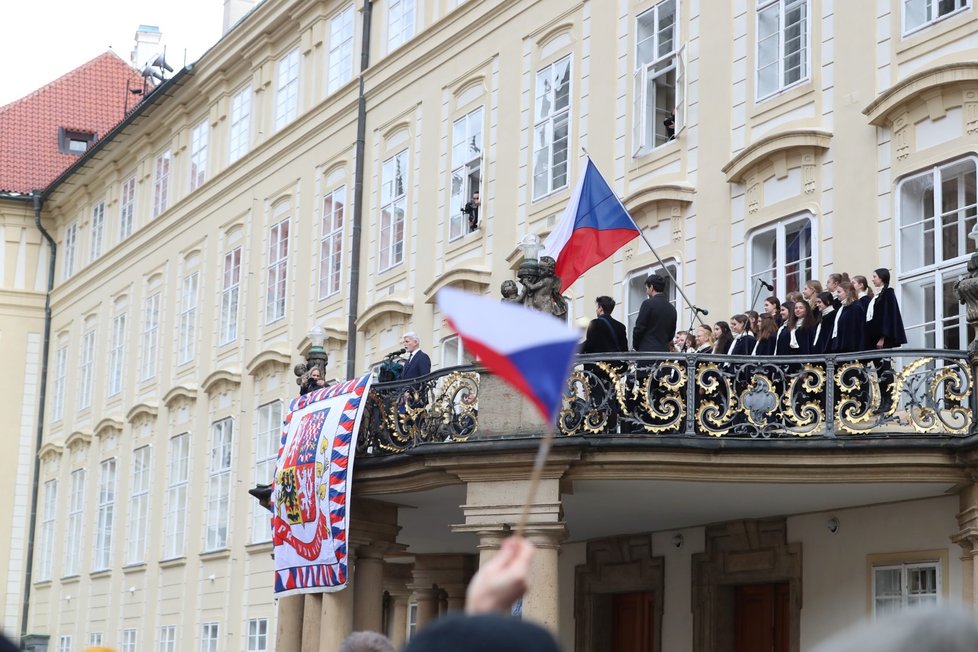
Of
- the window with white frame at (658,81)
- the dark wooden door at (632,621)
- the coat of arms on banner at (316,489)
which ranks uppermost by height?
the window with white frame at (658,81)

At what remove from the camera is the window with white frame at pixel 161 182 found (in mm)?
35625

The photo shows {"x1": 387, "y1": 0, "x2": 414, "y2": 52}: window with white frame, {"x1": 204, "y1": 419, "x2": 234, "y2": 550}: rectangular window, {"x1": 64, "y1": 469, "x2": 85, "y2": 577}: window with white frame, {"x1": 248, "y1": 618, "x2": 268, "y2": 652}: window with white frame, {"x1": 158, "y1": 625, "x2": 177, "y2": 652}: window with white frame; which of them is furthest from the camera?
{"x1": 64, "y1": 469, "x2": 85, "y2": 577}: window with white frame

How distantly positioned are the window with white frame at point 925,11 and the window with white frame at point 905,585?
508cm

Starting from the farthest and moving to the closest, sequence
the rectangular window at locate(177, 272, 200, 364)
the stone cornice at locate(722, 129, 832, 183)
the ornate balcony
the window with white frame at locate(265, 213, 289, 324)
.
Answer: the rectangular window at locate(177, 272, 200, 364) < the window with white frame at locate(265, 213, 289, 324) < the stone cornice at locate(722, 129, 832, 183) < the ornate balcony

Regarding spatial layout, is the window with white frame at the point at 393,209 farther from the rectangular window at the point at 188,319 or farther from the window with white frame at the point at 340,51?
the rectangular window at the point at 188,319

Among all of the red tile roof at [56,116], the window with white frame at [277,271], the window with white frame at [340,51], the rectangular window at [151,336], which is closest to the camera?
the window with white frame at [340,51]

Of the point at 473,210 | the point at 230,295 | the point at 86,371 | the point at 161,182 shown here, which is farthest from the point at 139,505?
the point at 473,210

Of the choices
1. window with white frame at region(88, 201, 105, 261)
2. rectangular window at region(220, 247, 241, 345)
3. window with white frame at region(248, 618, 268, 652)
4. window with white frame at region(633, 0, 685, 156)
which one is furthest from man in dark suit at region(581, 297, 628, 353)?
window with white frame at region(88, 201, 105, 261)

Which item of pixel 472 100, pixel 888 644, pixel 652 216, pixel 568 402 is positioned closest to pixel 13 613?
pixel 472 100

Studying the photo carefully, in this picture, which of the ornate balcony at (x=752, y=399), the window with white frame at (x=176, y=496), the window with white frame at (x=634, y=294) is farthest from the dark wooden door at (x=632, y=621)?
the window with white frame at (x=176, y=496)

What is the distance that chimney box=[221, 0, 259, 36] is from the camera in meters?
35.5

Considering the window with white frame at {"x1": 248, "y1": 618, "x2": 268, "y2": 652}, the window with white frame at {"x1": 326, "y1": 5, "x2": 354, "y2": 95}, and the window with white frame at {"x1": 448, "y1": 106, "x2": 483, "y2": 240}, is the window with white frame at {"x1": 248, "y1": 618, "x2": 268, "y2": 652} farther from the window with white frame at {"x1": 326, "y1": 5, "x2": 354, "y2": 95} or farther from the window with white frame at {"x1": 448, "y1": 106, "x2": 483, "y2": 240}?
the window with white frame at {"x1": 326, "y1": 5, "x2": 354, "y2": 95}

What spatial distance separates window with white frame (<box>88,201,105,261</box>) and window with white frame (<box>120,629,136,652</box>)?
32.4ft

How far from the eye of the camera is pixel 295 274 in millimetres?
28219
